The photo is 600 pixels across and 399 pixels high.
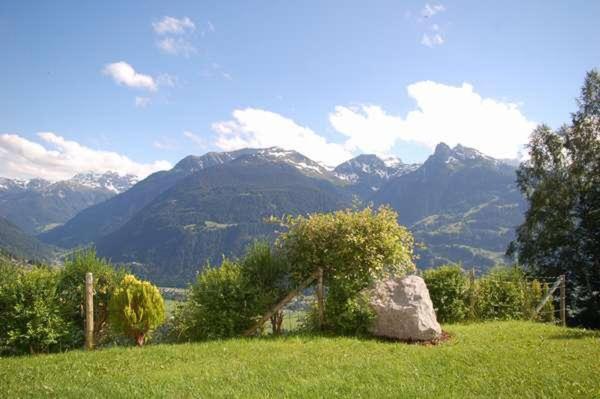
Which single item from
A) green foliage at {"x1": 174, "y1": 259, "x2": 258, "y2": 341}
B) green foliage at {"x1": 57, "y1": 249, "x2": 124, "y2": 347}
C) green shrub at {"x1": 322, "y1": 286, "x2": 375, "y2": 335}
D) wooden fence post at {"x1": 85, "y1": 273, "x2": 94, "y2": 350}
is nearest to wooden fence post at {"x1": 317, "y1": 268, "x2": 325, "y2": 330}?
green shrub at {"x1": 322, "y1": 286, "x2": 375, "y2": 335}

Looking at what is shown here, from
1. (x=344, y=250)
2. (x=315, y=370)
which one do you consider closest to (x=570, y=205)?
(x=344, y=250)

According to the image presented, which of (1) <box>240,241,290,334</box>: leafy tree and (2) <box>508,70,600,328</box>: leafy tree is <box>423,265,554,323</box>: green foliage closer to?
(1) <box>240,241,290,334</box>: leafy tree

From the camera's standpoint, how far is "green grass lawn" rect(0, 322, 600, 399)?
970 cm

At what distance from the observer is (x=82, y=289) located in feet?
52.4

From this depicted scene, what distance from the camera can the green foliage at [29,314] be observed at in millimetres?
14195

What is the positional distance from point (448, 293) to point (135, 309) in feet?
47.6

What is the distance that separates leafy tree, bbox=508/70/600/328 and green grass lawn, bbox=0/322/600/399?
28033mm

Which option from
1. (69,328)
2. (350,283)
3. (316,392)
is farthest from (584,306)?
(69,328)

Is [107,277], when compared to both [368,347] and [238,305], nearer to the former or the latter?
[238,305]

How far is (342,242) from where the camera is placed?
18078mm

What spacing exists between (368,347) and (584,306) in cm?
2830

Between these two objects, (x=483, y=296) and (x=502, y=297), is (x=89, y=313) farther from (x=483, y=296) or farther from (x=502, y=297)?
(x=502, y=297)

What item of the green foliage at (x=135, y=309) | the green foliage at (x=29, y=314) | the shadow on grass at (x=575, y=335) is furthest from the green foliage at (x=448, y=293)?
the green foliage at (x=29, y=314)

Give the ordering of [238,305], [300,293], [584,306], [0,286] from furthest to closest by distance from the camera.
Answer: [584,306], [300,293], [238,305], [0,286]
